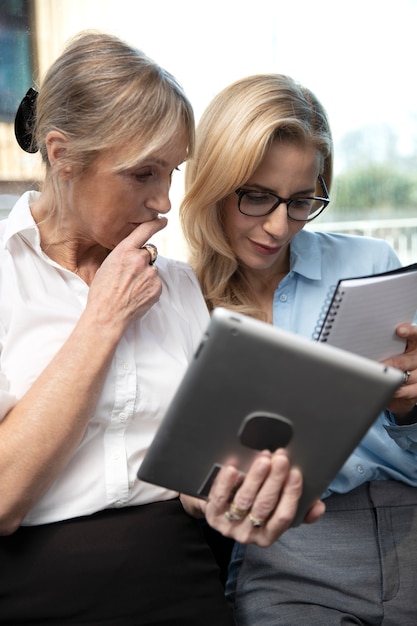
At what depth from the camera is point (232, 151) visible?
145cm

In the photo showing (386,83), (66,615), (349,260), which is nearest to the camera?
(66,615)

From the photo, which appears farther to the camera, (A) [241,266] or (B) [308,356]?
(A) [241,266]

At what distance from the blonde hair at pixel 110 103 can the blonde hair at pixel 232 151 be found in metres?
0.19

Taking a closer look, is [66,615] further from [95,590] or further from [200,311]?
[200,311]

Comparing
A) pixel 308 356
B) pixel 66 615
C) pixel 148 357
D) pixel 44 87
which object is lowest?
pixel 66 615

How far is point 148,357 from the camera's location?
4.29ft

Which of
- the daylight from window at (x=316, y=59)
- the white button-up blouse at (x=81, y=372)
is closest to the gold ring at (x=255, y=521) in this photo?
the white button-up blouse at (x=81, y=372)

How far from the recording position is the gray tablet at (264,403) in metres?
0.87

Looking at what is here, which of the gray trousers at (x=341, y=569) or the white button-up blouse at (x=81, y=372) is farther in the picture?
the gray trousers at (x=341, y=569)

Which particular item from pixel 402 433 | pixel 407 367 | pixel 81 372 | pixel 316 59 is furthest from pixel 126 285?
pixel 316 59

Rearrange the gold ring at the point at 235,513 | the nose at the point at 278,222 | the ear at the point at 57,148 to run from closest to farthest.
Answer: the gold ring at the point at 235,513 < the ear at the point at 57,148 < the nose at the point at 278,222

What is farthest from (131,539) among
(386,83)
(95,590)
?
(386,83)

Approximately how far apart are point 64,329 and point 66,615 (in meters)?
0.44

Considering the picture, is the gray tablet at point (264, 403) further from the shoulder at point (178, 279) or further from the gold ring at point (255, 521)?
the shoulder at point (178, 279)
